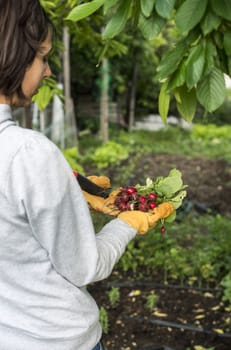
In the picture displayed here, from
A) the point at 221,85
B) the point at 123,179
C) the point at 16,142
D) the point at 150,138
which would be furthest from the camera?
the point at 150,138

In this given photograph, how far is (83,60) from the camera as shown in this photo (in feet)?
36.3

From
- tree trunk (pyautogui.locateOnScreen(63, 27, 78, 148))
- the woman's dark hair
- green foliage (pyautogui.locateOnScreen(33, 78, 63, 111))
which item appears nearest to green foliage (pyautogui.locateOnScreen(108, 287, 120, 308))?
green foliage (pyautogui.locateOnScreen(33, 78, 63, 111))

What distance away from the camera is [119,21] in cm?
131

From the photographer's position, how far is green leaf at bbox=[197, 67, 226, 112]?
4.28 ft

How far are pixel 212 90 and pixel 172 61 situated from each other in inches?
5.1

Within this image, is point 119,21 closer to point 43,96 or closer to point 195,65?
point 195,65

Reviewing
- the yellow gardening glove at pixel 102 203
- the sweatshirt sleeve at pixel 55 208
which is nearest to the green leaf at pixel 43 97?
the yellow gardening glove at pixel 102 203

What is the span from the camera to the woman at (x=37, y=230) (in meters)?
1.02

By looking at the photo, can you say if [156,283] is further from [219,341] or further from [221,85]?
[221,85]

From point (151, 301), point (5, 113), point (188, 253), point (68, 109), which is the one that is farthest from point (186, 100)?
point (68, 109)

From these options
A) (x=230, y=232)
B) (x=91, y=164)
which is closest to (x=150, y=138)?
(x=91, y=164)

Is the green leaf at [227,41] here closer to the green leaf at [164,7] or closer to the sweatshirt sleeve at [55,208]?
the green leaf at [164,7]

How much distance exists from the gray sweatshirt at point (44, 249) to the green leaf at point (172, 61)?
42 centimetres

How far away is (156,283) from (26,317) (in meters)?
2.55
